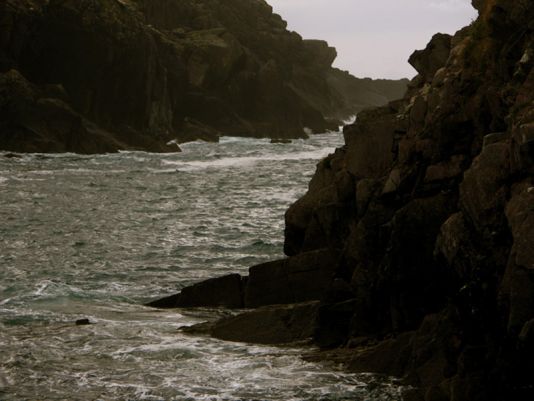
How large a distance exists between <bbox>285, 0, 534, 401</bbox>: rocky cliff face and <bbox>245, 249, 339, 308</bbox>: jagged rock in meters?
0.50

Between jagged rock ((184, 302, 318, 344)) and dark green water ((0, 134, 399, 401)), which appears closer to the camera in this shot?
dark green water ((0, 134, 399, 401))

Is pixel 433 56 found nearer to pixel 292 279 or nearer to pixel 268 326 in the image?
pixel 292 279

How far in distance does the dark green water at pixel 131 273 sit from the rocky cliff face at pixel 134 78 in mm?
4072

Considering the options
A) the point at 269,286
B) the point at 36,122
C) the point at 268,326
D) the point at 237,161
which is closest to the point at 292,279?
the point at 269,286

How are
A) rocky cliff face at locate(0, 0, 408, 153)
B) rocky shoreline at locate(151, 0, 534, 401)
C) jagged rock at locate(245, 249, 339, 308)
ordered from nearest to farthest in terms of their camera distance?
1. rocky shoreline at locate(151, 0, 534, 401)
2. jagged rock at locate(245, 249, 339, 308)
3. rocky cliff face at locate(0, 0, 408, 153)

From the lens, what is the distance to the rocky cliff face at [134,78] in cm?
6106

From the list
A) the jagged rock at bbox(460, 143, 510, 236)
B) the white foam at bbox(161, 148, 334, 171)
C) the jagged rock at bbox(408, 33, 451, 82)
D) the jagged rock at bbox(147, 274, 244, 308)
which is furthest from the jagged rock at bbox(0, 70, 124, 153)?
the jagged rock at bbox(460, 143, 510, 236)

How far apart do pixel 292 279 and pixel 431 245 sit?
5660mm

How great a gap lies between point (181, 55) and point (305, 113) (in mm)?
20506

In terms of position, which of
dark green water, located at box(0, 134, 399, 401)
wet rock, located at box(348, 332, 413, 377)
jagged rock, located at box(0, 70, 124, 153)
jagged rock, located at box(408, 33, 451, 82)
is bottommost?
dark green water, located at box(0, 134, 399, 401)

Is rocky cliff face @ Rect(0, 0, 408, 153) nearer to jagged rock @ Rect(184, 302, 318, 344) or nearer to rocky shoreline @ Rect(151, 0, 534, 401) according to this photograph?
rocky shoreline @ Rect(151, 0, 534, 401)

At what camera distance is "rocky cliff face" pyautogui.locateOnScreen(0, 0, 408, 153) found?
61062mm

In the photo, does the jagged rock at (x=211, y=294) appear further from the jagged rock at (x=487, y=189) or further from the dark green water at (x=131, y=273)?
the jagged rock at (x=487, y=189)

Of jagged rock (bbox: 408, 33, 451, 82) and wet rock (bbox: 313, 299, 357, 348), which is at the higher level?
jagged rock (bbox: 408, 33, 451, 82)
